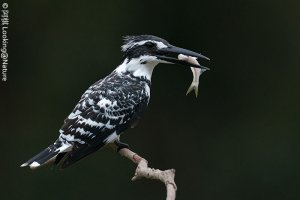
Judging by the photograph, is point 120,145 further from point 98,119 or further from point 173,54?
point 173,54

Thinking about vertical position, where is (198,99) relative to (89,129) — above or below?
below

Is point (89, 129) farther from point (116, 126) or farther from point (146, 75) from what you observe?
point (146, 75)

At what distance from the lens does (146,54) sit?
3.32 metres

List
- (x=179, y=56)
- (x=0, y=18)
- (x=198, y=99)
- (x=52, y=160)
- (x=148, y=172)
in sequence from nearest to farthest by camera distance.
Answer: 1. (x=148, y=172)
2. (x=52, y=160)
3. (x=179, y=56)
4. (x=0, y=18)
5. (x=198, y=99)

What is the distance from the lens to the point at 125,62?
343 centimetres

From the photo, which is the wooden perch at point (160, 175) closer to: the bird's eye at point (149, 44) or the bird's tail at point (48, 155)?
the bird's tail at point (48, 155)

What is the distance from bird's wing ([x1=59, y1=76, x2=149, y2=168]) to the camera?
312cm

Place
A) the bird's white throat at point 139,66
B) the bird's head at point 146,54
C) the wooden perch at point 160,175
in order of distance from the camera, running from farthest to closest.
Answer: the bird's white throat at point 139,66 → the bird's head at point 146,54 → the wooden perch at point 160,175

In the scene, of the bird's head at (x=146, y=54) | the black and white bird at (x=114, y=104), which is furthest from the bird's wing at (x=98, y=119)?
the bird's head at (x=146, y=54)

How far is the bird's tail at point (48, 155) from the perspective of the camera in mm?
2939

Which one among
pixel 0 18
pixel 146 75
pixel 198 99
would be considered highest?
pixel 146 75

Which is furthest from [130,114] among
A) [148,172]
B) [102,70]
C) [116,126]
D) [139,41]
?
[102,70]

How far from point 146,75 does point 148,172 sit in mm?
784

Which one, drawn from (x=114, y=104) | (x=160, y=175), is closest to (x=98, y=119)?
(x=114, y=104)
